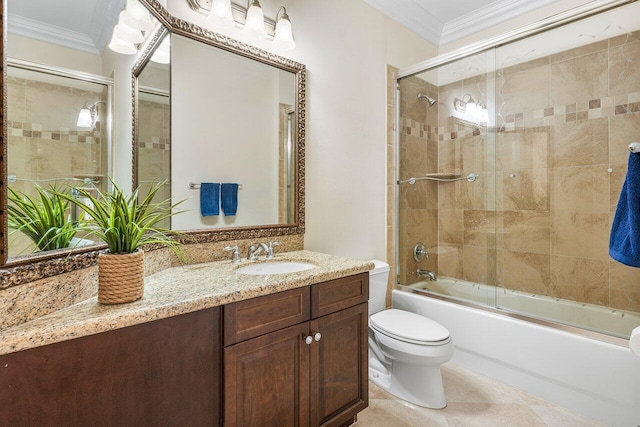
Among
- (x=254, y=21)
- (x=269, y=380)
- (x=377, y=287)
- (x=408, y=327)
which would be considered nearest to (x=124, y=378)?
(x=269, y=380)

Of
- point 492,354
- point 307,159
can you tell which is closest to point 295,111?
point 307,159

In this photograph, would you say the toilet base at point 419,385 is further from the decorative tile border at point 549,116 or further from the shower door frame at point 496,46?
the decorative tile border at point 549,116

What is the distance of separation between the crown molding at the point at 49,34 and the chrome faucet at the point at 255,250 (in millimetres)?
1042

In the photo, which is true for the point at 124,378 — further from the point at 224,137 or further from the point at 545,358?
the point at 545,358

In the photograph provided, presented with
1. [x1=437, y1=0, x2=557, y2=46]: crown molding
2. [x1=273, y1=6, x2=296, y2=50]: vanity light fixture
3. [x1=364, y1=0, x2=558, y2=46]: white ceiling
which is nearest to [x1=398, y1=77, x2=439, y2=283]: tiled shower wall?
[x1=364, y1=0, x2=558, y2=46]: white ceiling

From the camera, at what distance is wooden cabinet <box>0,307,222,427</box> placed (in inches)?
30.3

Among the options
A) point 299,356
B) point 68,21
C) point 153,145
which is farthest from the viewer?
point 153,145

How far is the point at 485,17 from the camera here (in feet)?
8.53

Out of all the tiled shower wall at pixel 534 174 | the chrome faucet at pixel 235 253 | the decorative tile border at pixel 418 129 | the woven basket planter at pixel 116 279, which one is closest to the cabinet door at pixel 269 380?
the woven basket planter at pixel 116 279

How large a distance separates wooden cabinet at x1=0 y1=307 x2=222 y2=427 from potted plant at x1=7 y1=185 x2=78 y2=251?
33cm

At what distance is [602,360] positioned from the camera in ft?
5.36

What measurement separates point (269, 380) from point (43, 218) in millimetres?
920

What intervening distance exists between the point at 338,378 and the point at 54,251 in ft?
3.95

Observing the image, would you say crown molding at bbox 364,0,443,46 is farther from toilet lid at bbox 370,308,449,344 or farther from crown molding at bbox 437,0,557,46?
toilet lid at bbox 370,308,449,344
